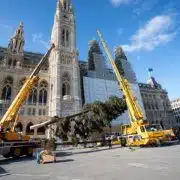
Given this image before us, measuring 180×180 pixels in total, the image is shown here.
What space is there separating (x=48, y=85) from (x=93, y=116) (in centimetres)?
2281

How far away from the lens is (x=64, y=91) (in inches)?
2024

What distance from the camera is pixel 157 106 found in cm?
7894

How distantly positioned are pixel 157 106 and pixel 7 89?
205 feet

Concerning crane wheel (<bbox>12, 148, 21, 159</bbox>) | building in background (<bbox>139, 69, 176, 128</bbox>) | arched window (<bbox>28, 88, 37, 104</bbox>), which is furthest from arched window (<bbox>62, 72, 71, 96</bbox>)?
building in background (<bbox>139, 69, 176, 128</bbox>)

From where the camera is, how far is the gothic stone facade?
46.0 meters

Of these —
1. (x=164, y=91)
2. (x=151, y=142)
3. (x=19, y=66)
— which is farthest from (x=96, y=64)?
(x=151, y=142)

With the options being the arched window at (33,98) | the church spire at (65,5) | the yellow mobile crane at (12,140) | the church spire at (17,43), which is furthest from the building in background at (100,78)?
the yellow mobile crane at (12,140)

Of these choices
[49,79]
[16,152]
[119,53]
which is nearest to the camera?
[16,152]

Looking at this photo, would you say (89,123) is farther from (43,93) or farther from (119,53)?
(119,53)

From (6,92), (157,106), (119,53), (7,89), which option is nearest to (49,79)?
(7,89)

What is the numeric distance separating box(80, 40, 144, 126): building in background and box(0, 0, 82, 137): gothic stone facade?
454 centimetres

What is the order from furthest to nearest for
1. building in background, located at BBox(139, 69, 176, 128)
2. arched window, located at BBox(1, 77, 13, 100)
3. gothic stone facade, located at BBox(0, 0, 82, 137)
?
building in background, located at BBox(139, 69, 176, 128) → arched window, located at BBox(1, 77, 13, 100) → gothic stone facade, located at BBox(0, 0, 82, 137)

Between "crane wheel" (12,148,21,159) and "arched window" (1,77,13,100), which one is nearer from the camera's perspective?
"crane wheel" (12,148,21,159)

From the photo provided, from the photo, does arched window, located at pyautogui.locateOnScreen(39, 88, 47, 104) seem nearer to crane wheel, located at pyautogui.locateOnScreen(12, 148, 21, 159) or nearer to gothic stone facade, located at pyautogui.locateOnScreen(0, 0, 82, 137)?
gothic stone facade, located at pyautogui.locateOnScreen(0, 0, 82, 137)
